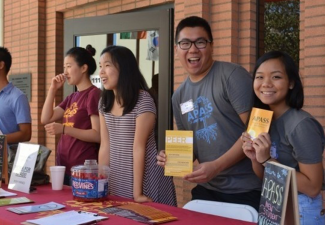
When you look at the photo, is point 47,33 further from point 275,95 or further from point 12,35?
point 275,95

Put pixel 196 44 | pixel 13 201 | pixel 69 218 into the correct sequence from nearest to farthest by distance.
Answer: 1. pixel 69 218
2. pixel 13 201
3. pixel 196 44

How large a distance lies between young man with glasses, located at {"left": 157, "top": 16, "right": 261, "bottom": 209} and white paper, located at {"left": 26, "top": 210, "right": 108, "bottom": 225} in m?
0.62

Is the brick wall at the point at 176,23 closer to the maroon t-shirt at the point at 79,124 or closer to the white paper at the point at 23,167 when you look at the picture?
the maroon t-shirt at the point at 79,124

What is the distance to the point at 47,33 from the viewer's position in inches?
237

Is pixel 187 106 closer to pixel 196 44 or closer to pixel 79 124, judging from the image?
pixel 196 44

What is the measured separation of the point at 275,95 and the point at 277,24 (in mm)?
3899

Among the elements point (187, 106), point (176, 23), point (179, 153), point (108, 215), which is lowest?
point (108, 215)

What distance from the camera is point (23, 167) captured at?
9.28 feet

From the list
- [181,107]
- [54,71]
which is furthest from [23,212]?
[54,71]

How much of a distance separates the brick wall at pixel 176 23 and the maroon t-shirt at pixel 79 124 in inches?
49.2

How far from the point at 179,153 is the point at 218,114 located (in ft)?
1.19

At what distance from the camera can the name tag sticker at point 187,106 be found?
8.82ft

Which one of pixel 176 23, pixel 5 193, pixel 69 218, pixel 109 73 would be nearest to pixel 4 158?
pixel 5 193

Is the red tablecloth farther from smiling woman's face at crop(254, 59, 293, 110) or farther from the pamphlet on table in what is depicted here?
smiling woman's face at crop(254, 59, 293, 110)
